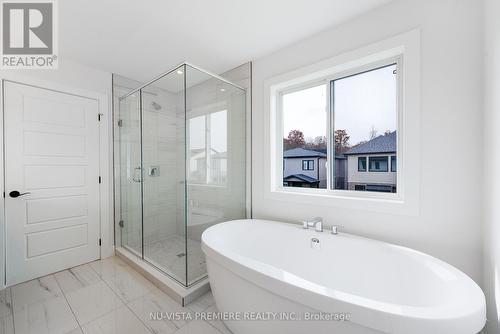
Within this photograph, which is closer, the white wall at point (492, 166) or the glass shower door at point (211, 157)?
the white wall at point (492, 166)

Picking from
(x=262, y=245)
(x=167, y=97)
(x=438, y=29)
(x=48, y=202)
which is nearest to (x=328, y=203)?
(x=262, y=245)

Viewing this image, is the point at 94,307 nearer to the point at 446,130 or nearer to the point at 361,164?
the point at 361,164

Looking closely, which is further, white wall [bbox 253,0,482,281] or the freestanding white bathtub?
white wall [bbox 253,0,482,281]

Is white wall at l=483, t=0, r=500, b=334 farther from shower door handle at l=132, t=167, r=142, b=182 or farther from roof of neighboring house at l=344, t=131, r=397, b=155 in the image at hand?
shower door handle at l=132, t=167, r=142, b=182

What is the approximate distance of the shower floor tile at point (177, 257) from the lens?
200 cm

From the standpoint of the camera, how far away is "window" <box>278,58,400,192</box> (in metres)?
1.77

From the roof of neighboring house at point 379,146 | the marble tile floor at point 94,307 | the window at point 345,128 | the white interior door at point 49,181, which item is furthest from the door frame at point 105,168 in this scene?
the roof of neighboring house at point 379,146

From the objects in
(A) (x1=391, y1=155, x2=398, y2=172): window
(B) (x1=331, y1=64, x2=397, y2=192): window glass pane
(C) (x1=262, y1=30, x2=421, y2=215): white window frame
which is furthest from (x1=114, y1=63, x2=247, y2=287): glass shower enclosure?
(A) (x1=391, y1=155, x2=398, y2=172): window

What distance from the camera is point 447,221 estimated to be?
1.37 meters

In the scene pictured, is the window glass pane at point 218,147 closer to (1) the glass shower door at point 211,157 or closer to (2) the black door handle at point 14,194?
(1) the glass shower door at point 211,157

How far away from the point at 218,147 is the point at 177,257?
4.12ft

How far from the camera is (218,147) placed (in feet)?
7.74

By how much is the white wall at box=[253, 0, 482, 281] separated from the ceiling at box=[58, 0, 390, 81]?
0.34m

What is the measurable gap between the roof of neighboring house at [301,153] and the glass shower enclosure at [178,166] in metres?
0.53
